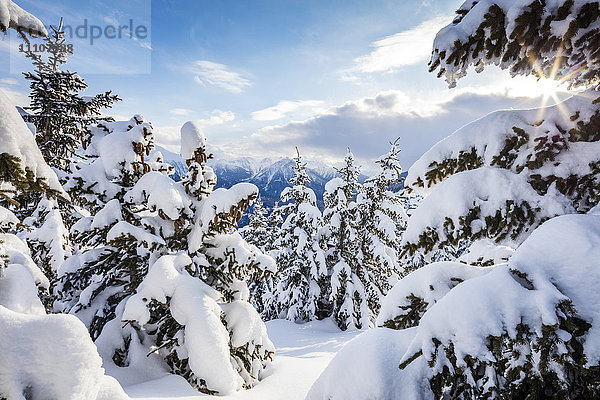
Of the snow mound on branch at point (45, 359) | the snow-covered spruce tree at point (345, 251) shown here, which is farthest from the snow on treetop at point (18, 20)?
the snow-covered spruce tree at point (345, 251)

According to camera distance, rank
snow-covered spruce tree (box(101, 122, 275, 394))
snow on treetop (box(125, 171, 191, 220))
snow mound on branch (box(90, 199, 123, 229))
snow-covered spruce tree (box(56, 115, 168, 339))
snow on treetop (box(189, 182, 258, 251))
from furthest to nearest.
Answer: snow-covered spruce tree (box(56, 115, 168, 339)), snow mound on branch (box(90, 199, 123, 229)), snow on treetop (box(189, 182, 258, 251)), snow on treetop (box(125, 171, 191, 220)), snow-covered spruce tree (box(101, 122, 275, 394))

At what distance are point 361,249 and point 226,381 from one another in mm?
13955

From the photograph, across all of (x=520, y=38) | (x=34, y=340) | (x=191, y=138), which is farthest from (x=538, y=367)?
(x=191, y=138)

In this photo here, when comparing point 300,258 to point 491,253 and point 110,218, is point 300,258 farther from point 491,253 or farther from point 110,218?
point 491,253

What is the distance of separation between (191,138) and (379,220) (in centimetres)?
1310

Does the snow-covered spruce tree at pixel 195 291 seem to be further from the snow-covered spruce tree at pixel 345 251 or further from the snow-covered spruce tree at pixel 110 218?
the snow-covered spruce tree at pixel 345 251

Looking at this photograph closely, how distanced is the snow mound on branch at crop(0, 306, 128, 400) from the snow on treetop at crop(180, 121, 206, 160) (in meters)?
5.37

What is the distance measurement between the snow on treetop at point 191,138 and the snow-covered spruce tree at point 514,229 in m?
4.76

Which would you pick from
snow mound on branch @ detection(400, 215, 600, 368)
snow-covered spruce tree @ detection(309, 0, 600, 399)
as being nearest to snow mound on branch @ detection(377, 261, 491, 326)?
snow-covered spruce tree @ detection(309, 0, 600, 399)

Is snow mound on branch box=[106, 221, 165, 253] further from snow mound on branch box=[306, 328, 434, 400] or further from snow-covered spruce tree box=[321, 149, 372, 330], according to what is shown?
snow-covered spruce tree box=[321, 149, 372, 330]

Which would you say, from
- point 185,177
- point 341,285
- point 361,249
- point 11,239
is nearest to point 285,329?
point 341,285

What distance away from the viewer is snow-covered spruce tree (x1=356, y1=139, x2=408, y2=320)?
55.2 ft

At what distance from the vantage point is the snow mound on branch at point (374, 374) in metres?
2.12

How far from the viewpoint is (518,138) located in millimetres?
3357
